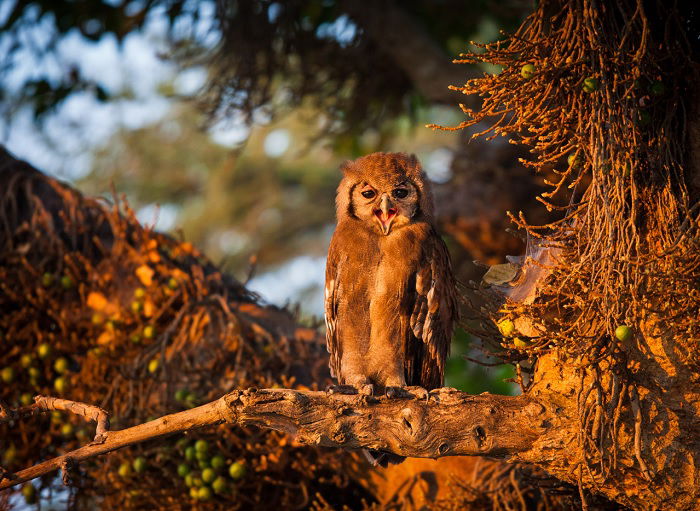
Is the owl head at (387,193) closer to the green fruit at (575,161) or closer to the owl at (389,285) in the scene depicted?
the owl at (389,285)

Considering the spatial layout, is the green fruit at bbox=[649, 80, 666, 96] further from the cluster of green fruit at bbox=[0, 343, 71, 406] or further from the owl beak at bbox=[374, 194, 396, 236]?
the cluster of green fruit at bbox=[0, 343, 71, 406]

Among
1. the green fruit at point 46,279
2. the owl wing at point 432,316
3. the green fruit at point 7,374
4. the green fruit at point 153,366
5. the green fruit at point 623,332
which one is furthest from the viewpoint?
the green fruit at point 46,279

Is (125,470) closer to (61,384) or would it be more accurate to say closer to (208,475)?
(208,475)

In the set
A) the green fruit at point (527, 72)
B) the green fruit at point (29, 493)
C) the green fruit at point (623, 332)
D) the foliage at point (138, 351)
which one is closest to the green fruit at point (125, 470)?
the foliage at point (138, 351)

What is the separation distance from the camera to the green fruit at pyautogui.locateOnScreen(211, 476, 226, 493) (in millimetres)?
3551

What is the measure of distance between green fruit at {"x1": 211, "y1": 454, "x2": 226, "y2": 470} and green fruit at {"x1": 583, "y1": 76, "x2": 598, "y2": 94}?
2.30 m

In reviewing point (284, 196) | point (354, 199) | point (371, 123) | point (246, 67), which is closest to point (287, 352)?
point (354, 199)

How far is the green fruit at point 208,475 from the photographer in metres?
3.55

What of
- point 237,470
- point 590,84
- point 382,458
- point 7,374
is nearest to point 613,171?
point 590,84

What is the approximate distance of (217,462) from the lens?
3549mm

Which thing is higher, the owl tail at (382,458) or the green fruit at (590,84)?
the green fruit at (590,84)

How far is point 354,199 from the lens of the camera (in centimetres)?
343

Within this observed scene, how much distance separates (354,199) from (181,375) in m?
1.25

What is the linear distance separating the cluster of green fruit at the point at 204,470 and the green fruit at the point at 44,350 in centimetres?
91
